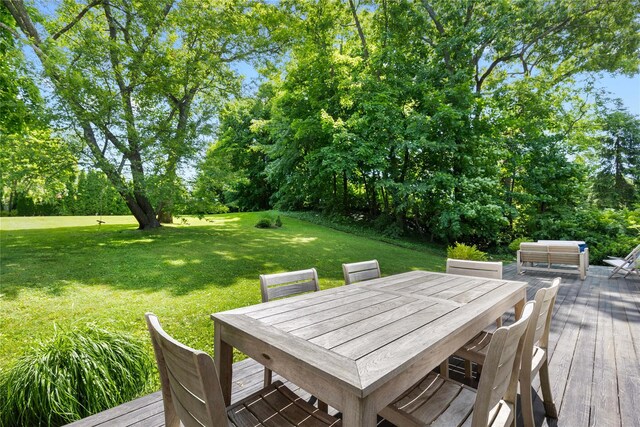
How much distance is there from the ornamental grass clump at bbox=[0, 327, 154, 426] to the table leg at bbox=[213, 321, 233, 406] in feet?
3.40

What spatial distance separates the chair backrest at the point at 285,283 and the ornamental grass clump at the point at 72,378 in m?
1.21

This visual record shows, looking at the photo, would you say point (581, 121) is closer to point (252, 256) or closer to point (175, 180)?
point (252, 256)

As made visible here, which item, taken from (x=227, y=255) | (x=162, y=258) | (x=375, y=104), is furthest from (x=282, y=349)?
(x=375, y=104)

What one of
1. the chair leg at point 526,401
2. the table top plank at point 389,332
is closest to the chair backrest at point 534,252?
the chair leg at point 526,401

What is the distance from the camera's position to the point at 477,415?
120 centimetres

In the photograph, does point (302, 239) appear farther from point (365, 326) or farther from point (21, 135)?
point (365, 326)

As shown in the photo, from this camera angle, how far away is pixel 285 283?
2320mm

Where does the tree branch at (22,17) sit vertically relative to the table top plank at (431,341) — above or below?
above

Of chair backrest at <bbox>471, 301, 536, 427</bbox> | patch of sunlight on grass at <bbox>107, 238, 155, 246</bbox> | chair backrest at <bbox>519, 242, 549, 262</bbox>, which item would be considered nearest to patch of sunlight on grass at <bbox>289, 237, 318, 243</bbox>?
patch of sunlight on grass at <bbox>107, 238, 155, 246</bbox>

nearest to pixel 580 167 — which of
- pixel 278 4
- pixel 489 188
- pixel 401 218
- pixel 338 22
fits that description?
pixel 489 188

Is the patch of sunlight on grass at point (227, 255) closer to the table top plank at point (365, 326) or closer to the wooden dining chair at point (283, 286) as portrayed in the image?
the wooden dining chair at point (283, 286)

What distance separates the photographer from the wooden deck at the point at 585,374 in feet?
6.64

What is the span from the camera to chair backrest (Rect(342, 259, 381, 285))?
9.18 ft

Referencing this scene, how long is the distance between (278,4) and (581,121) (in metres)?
16.0
